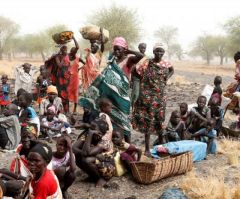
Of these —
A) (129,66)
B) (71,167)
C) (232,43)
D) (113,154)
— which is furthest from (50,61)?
(232,43)

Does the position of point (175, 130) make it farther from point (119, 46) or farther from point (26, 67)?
point (26, 67)

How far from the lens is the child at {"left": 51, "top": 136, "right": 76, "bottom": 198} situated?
15.6 ft

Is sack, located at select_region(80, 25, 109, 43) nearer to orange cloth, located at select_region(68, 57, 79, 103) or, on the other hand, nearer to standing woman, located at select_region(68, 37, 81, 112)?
standing woman, located at select_region(68, 37, 81, 112)

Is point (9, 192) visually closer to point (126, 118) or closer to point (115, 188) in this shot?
point (115, 188)

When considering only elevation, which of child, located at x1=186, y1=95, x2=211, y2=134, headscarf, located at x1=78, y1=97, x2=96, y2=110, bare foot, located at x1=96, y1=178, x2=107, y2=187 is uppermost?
headscarf, located at x1=78, y1=97, x2=96, y2=110

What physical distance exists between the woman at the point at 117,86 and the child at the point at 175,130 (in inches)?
42.5

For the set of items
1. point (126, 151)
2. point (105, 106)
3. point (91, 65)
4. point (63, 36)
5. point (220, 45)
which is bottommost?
point (126, 151)

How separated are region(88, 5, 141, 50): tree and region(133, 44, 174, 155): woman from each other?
91.0 ft

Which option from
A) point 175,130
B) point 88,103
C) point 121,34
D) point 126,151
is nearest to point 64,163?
point 126,151

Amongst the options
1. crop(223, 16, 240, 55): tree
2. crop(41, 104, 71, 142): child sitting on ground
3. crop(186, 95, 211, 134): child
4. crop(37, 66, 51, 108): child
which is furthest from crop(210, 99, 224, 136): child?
crop(223, 16, 240, 55): tree

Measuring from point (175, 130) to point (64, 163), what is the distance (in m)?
2.78

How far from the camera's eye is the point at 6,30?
70125mm

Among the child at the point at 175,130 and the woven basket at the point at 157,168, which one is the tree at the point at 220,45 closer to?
the child at the point at 175,130

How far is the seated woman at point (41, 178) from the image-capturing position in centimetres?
345
